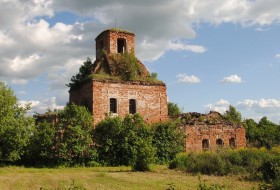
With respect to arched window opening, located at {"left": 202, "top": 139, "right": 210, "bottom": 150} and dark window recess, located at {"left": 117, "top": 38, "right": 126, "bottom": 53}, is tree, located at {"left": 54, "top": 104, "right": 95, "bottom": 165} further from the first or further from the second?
arched window opening, located at {"left": 202, "top": 139, "right": 210, "bottom": 150}

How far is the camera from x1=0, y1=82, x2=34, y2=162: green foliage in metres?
21.0

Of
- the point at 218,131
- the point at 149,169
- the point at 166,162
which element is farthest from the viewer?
the point at 218,131

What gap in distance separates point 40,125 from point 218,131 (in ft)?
47.3

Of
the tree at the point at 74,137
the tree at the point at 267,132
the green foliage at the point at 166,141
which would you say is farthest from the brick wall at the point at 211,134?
the tree at the point at 74,137

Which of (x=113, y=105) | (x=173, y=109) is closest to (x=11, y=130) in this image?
(x=113, y=105)

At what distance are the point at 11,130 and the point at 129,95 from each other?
944cm

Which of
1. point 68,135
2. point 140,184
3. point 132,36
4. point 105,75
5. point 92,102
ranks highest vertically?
point 132,36

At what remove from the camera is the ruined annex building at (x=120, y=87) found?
26406 mm

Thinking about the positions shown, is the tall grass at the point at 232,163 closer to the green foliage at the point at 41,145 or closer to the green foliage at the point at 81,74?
the green foliage at the point at 41,145

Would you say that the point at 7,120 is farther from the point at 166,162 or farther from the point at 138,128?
the point at 166,162

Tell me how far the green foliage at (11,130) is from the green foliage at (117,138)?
15.6ft

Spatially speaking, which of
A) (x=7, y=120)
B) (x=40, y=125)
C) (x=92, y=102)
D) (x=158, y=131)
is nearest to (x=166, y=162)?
(x=158, y=131)

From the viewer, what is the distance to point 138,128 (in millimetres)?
24875

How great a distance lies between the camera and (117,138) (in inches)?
958
